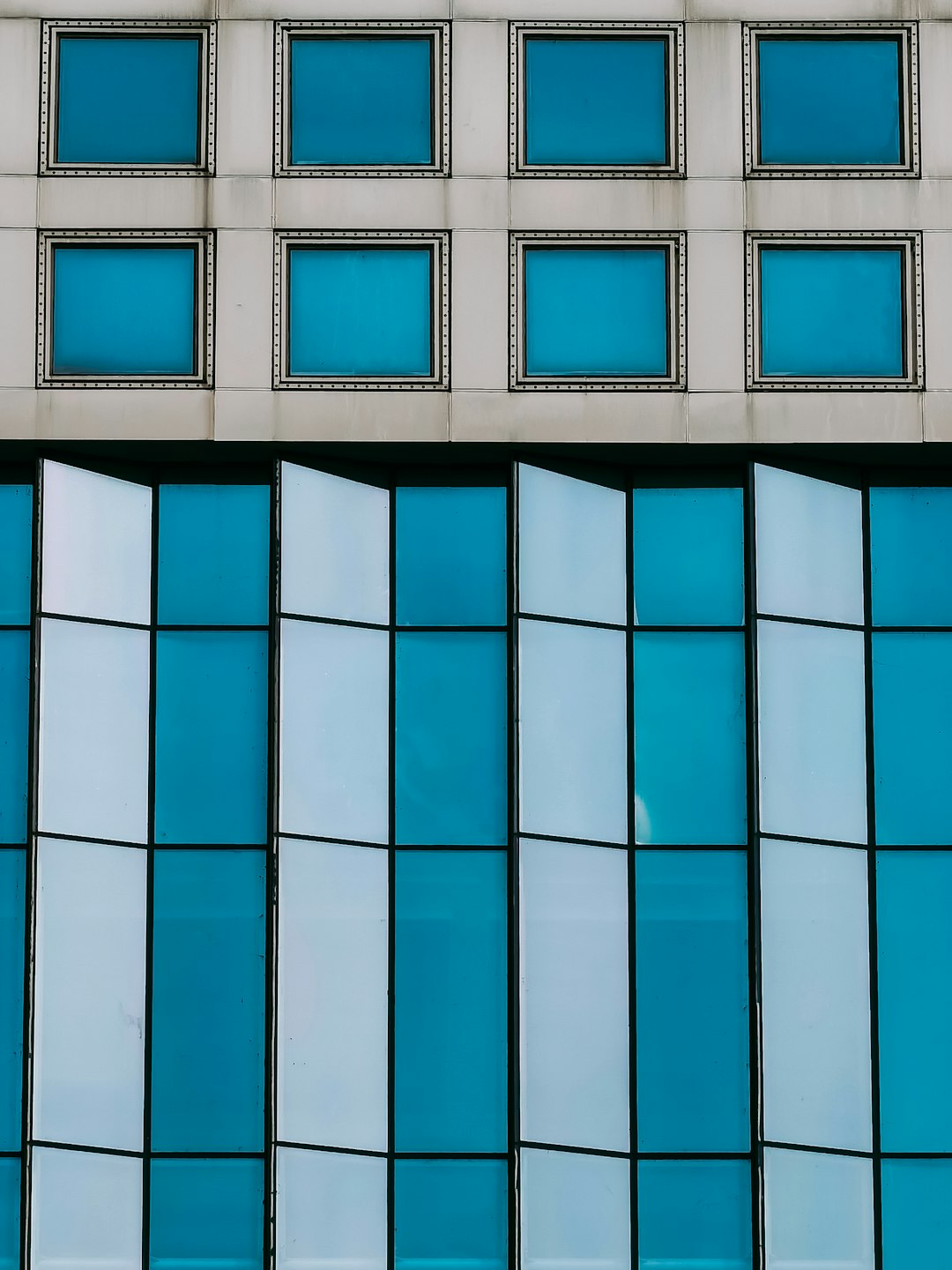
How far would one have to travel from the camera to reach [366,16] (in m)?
21.2

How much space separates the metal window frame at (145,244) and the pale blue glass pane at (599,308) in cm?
376

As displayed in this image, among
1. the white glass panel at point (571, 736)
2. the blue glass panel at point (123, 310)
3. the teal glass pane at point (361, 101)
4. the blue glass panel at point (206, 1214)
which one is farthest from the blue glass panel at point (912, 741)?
the blue glass panel at point (123, 310)

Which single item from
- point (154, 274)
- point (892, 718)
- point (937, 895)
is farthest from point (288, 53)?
point (937, 895)

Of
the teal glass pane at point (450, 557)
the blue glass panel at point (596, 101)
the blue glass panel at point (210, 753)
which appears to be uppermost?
the blue glass panel at point (596, 101)

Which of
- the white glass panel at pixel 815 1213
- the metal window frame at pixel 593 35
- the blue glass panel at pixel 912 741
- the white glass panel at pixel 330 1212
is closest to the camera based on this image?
the white glass panel at pixel 330 1212

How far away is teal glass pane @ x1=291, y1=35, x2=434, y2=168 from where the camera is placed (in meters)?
21.2

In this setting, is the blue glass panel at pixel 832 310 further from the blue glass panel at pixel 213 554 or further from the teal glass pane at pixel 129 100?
the teal glass pane at pixel 129 100

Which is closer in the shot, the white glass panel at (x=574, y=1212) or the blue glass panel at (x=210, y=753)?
the white glass panel at (x=574, y=1212)

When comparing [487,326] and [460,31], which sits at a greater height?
[460,31]

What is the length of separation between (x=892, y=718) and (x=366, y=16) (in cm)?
1039

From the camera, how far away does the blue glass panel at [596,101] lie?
21203 mm

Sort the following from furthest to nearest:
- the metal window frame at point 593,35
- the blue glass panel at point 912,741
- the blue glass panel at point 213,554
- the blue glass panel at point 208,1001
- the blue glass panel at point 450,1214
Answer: the blue glass panel at point 213,554
the metal window frame at point 593,35
the blue glass panel at point 912,741
the blue glass panel at point 208,1001
the blue glass panel at point 450,1214

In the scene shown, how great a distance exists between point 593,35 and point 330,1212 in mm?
14074

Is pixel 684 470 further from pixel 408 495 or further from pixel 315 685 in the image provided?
pixel 315 685
